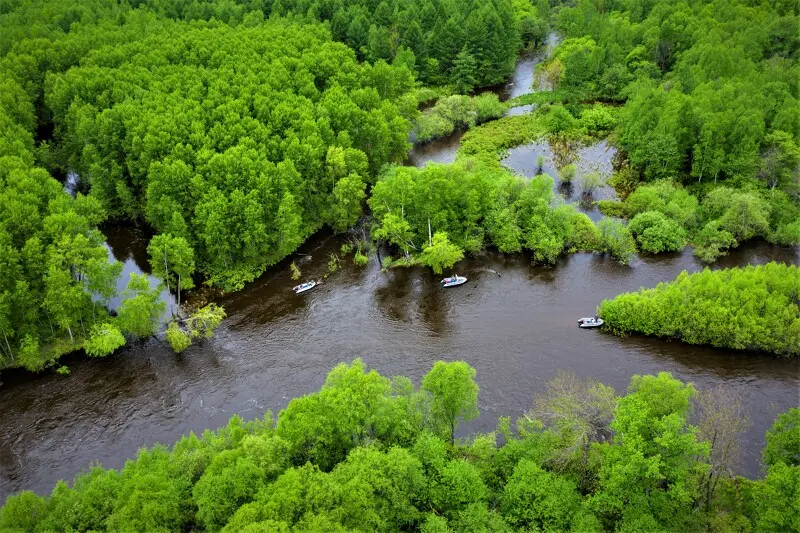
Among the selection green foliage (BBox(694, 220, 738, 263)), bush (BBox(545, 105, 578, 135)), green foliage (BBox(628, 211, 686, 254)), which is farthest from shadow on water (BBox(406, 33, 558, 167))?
green foliage (BBox(694, 220, 738, 263))

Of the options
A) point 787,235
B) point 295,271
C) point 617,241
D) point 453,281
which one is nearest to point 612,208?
point 617,241

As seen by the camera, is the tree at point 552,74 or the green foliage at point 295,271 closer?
the green foliage at point 295,271

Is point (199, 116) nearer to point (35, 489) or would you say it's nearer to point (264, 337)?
point (264, 337)

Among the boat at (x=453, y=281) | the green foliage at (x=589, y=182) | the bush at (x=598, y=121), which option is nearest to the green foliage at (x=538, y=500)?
the boat at (x=453, y=281)

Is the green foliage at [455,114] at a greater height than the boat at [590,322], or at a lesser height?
greater

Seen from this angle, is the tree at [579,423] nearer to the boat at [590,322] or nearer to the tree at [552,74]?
the boat at [590,322]
